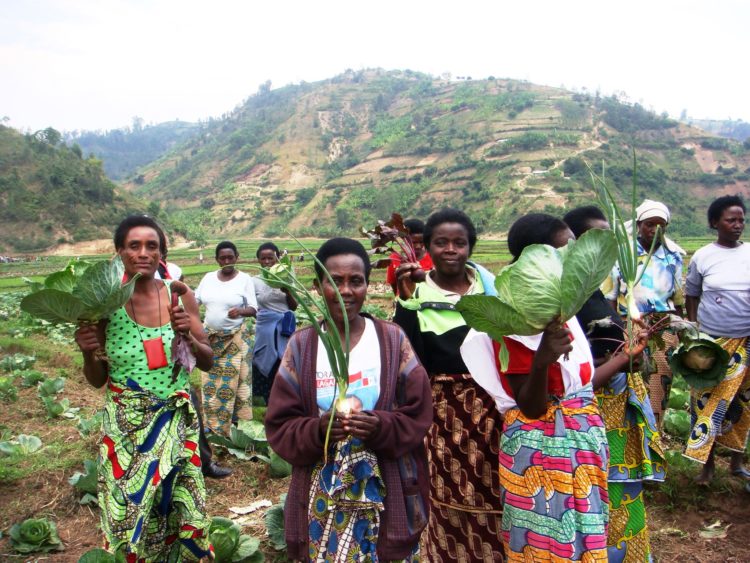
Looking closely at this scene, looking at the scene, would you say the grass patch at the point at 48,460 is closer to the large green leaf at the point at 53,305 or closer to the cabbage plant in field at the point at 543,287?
the large green leaf at the point at 53,305

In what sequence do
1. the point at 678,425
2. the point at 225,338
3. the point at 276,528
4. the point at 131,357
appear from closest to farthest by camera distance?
the point at 131,357
the point at 276,528
the point at 678,425
the point at 225,338

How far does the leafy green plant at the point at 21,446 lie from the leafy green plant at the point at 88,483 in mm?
1178

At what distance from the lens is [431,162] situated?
70250 millimetres

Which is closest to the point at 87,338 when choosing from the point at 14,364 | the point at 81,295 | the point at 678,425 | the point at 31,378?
the point at 81,295

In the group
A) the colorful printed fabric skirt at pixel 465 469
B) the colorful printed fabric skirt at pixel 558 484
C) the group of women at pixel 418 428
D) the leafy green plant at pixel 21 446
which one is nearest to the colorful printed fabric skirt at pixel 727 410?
the group of women at pixel 418 428

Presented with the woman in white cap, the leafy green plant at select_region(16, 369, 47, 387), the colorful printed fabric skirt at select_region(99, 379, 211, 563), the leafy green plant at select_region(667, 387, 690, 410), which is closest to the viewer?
the colorful printed fabric skirt at select_region(99, 379, 211, 563)

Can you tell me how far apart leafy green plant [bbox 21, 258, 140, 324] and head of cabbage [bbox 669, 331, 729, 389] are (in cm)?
244

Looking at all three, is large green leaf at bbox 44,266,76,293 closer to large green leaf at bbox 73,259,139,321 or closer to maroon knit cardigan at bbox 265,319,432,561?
large green leaf at bbox 73,259,139,321

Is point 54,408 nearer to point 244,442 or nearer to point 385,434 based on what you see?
point 244,442

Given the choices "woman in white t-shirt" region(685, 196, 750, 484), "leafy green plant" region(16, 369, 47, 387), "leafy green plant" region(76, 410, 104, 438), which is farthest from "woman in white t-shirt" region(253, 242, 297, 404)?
"woman in white t-shirt" region(685, 196, 750, 484)

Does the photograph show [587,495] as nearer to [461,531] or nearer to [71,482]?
[461,531]

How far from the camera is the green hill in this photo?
53.6 metres

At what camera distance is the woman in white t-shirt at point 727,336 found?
369 centimetres

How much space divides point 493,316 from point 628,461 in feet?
4.01
